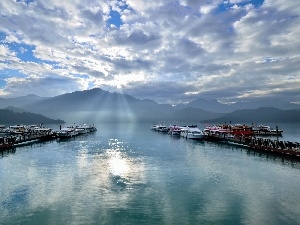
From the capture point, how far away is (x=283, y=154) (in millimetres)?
61938

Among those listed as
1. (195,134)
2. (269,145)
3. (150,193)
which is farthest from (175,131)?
(150,193)

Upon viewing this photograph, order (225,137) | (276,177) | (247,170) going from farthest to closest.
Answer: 1. (225,137)
2. (247,170)
3. (276,177)

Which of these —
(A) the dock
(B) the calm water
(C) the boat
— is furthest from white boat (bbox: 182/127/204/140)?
(B) the calm water

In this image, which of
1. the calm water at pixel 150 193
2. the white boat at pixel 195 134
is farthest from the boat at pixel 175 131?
the calm water at pixel 150 193

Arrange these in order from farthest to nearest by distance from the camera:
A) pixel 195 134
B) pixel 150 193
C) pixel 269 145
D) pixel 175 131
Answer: pixel 175 131, pixel 195 134, pixel 269 145, pixel 150 193

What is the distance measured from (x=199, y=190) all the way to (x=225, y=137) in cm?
7225

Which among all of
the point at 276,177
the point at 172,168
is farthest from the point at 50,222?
the point at 276,177

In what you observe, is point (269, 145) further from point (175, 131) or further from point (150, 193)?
point (175, 131)

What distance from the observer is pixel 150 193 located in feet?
111

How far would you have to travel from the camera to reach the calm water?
26203mm

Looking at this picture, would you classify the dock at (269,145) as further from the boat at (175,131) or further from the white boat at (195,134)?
the boat at (175,131)

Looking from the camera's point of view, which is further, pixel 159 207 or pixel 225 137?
pixel 225 137

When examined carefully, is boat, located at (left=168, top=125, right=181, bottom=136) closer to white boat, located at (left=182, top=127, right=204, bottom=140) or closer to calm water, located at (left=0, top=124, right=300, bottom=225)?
white boat, located at (left=182, top=127, right=204, bottom=140)

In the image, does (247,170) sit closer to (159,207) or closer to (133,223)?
(159,207)
